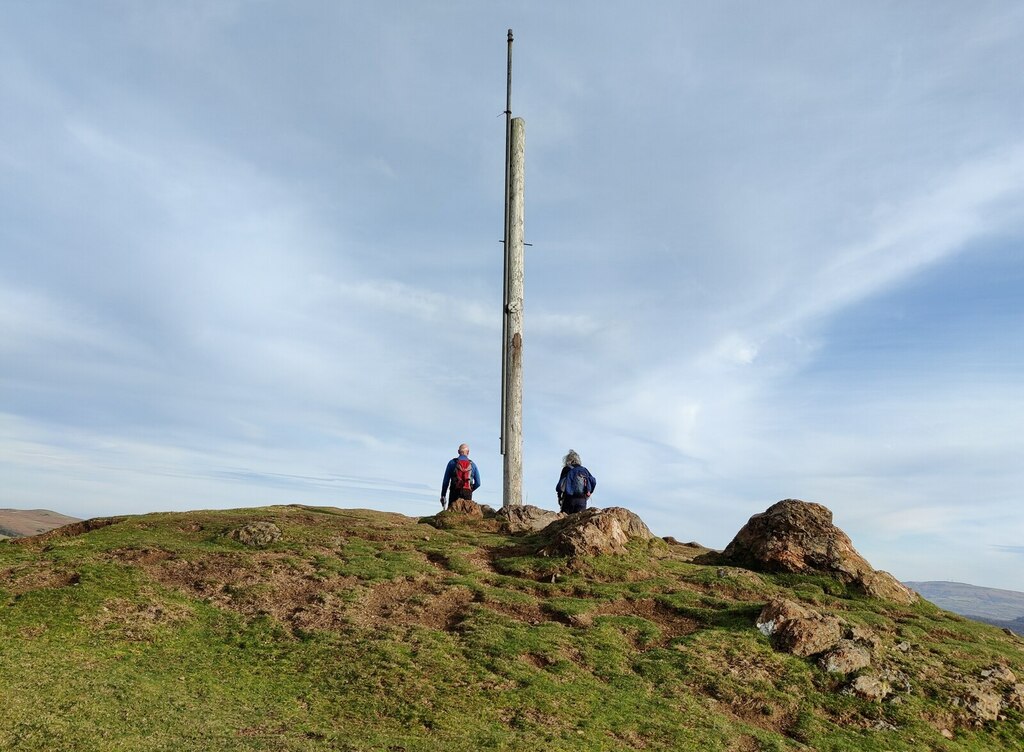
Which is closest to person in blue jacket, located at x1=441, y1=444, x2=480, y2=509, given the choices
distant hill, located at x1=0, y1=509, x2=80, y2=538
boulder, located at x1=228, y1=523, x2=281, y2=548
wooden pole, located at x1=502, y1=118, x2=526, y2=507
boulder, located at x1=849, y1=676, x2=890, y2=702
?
wooden pole, located at x1=502, y1=118, x2=526, y2=507

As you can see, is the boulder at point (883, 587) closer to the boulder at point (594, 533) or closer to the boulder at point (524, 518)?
the boulder at point (594, 533)

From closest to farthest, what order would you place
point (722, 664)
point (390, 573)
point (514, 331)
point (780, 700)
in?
point (780, 700), point (722, 664), point (390, 573), point (514, 331)

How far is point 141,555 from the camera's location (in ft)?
51.9

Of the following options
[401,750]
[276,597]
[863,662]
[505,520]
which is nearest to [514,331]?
[505,520]

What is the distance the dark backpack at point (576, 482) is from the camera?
73.9 feet

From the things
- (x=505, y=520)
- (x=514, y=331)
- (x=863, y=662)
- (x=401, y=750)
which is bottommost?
(x=401, y=750)

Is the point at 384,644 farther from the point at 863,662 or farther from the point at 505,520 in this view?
the point at 505,520

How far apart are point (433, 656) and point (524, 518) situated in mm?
10128

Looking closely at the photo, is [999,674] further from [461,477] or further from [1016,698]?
[461,477]

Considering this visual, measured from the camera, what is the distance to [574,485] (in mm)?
22531

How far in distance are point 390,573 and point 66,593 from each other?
6074 mm

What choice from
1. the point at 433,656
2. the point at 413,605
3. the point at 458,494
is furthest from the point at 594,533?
the point at 458,494

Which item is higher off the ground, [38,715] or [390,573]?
[390,573]

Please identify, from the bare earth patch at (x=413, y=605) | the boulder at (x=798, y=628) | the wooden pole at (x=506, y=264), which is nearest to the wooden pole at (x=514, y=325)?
the wooden pole at (x=506, y=264)
